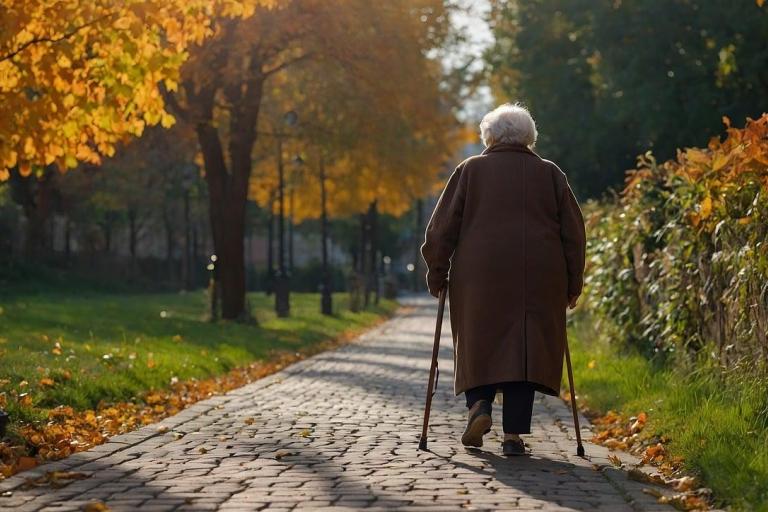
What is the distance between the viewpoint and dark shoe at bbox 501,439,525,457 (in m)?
8.33

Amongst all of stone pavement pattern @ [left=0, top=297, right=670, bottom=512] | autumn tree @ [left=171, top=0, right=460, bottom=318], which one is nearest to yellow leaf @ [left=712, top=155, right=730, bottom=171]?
stone pavement pattern @ [left=0, top=297, right=670, bottom=512]

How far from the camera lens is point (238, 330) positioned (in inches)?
953

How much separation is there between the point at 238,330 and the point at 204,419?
13696mm

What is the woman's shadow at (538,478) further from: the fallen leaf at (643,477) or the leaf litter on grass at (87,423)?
the leaf litter on grass at (87,423)

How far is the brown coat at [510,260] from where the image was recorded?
327 inches

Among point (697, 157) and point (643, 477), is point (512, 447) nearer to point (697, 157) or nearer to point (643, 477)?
point (643, 477)

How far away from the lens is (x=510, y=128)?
28.0ft

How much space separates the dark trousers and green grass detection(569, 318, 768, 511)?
854mm

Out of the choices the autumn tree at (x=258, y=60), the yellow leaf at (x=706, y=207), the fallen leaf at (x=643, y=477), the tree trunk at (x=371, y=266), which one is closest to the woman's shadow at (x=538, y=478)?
the fallen leaf at (x=643, y=477)

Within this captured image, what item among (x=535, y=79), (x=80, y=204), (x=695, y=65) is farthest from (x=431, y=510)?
(x=80, y=204)

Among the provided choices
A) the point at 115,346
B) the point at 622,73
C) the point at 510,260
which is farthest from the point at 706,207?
the point at 622,73

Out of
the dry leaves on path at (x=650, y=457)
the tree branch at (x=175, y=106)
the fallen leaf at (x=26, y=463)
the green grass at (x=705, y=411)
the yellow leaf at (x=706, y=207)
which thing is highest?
the tree branch at (x=175, y=106)

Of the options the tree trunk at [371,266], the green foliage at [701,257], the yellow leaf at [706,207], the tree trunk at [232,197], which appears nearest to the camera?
the green foliage at [701,257]

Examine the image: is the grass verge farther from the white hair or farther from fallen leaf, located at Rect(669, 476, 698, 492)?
fallen leaf, located at Rect(669, 476, 698, 492)
